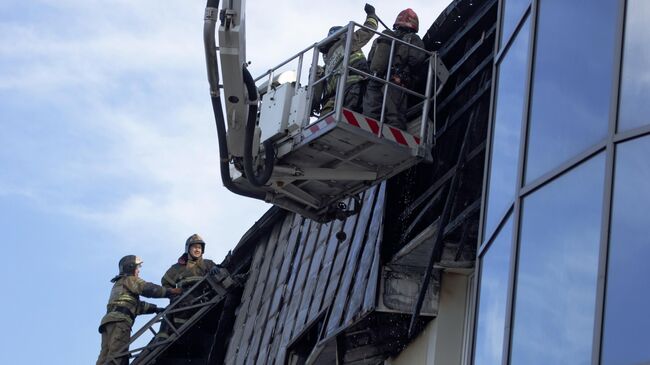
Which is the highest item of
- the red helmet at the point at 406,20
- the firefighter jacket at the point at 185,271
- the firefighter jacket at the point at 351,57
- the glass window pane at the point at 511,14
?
the red helmet at the point at 406,20

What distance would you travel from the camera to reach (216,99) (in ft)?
51.8

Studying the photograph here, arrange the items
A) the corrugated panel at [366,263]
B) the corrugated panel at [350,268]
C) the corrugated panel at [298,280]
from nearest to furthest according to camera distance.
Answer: the corrugated panel at [366,263] < the corrugated panel at [350,268] < the corrugated panel at [298,280]

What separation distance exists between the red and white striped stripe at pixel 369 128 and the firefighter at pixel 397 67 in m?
0.21

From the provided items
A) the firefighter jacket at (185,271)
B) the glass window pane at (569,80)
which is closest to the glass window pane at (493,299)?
the glass window pane at (569,80)

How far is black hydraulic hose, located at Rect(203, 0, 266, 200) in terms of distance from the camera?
15.1 metres

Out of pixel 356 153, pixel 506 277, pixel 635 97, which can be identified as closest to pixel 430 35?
pixel 356 153

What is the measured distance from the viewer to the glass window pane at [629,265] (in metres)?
8.86

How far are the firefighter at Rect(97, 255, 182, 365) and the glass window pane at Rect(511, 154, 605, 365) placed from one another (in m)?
15.3

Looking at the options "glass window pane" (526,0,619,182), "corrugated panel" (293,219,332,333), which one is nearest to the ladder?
"corrugated panel" (293,219,332,333)

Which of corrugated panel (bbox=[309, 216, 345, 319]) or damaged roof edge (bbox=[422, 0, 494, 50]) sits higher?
damaged roof edge (bbox=[422, 0, 494, 50])

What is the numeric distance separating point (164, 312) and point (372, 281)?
9.80 metres

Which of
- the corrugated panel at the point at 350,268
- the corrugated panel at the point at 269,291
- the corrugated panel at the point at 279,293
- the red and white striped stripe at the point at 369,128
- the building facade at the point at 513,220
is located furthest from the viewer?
the corrugated panel at the point at 269,291

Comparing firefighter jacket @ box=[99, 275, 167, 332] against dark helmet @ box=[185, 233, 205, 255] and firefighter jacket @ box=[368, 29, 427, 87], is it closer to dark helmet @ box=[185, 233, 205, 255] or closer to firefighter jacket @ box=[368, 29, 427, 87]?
dark helmet @ box=[185, 233, 205, 255]

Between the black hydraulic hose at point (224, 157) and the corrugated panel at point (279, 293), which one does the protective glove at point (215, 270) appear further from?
the black hydraulic hose at point (224, 157)
